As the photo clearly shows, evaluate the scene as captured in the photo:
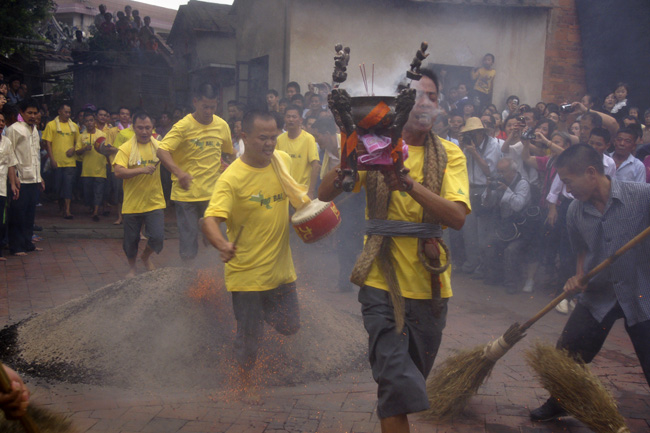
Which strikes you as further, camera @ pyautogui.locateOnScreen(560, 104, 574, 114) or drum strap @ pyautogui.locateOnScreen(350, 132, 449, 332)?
camera @ pyautogui.locateOnScreen(560, 104, 574, 114)

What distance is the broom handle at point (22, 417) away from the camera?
212 centimetres

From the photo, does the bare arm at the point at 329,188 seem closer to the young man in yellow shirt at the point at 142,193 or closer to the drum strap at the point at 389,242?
the drum strap at the point at 389,242

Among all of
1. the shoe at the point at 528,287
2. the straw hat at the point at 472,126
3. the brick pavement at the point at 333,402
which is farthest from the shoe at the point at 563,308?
the straw hat at the point at 472,126

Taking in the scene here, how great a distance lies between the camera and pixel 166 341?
510cm

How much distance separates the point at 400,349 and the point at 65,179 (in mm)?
10851

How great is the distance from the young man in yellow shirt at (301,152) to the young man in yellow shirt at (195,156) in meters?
1.16

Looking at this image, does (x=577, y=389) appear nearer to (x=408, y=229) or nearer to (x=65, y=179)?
(x=408, y=229)

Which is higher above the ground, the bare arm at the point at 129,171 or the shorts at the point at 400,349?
the bare arm at the point at 129,171

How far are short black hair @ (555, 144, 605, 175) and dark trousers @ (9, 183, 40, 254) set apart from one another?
26.2 ft

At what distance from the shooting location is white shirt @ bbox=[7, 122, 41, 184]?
8.78 m

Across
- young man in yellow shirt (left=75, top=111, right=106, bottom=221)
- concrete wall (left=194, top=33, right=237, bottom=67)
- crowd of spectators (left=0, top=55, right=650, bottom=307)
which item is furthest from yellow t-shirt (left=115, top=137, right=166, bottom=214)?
concrete wall (left=194, top=33, right=237, bottom=67)

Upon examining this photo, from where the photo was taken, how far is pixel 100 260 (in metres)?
8.88

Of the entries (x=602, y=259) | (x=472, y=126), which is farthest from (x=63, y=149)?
(x=602, y=259)

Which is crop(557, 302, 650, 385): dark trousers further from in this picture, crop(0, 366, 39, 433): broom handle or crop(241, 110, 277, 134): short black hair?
crop(0, 366, 39, 433): broom handle
